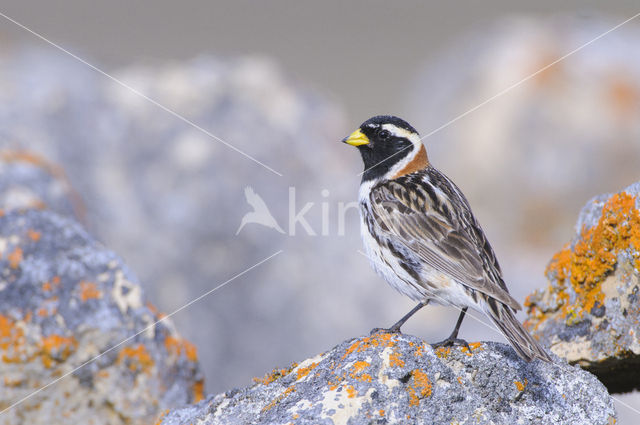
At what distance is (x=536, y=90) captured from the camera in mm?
13906

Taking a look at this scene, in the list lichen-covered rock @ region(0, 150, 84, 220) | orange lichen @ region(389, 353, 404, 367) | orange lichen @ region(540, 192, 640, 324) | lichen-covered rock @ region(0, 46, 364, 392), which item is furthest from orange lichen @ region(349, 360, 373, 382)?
lichen-covered rock @ region(0, 46, 364, 392)

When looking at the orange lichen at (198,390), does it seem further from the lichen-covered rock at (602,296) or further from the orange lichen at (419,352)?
the lichen-covered rock at (602,296)

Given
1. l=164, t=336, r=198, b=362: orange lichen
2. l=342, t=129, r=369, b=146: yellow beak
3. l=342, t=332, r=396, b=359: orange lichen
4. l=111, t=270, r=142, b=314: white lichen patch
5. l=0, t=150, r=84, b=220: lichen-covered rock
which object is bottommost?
l=342, t=332, r=396, b=359: orange lichen

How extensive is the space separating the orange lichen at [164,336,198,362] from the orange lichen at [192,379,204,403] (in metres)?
0.20

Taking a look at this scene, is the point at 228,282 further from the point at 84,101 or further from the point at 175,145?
the point at 84,101

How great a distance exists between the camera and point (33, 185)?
7.70 m

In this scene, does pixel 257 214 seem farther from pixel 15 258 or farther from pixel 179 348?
pixel 15 258

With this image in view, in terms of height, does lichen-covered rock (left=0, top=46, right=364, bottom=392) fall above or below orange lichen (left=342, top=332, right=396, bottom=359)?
above

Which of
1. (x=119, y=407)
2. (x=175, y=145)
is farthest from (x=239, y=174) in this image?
(x=119, y=407)

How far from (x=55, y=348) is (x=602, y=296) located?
433 centimetres

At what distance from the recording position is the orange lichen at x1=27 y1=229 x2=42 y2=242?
21.1 ft

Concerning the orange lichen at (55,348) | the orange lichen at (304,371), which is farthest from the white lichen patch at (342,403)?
the orange lichen at (55,348)

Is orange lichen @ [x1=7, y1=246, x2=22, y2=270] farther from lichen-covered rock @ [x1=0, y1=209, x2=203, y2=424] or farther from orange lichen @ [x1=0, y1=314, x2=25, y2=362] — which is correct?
orange lichen @ [x1=0, y1=314, x2=25, y2=362]

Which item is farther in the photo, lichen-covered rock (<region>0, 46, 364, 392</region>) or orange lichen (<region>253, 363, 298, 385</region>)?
lichen-covered rock (<region>0, 46, 364, 392</region>)
